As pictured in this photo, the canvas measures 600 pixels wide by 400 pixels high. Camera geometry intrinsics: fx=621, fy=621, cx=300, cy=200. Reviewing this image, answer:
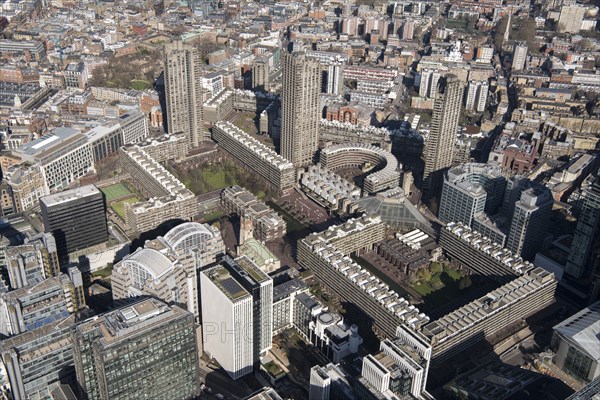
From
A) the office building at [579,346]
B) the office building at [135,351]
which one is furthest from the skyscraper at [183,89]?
the office building at [579,346]

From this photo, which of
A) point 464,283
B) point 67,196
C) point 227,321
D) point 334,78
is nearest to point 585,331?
point 464,283

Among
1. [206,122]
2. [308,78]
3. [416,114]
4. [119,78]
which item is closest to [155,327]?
[308,78]

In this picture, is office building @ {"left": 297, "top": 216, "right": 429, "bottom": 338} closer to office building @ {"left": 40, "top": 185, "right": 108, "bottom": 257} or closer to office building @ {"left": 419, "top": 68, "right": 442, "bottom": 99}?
office building @ {"left": 40, "top": 185, "right": 108, "bottom": 257}

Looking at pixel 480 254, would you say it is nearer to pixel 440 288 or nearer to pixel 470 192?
pixel 440 288

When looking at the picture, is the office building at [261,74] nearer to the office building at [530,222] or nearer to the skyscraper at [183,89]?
the skyscraper at [183,89]

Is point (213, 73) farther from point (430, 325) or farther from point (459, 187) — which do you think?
point (430, 325)

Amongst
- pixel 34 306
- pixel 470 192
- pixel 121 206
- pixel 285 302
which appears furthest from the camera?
pixel 121 206
